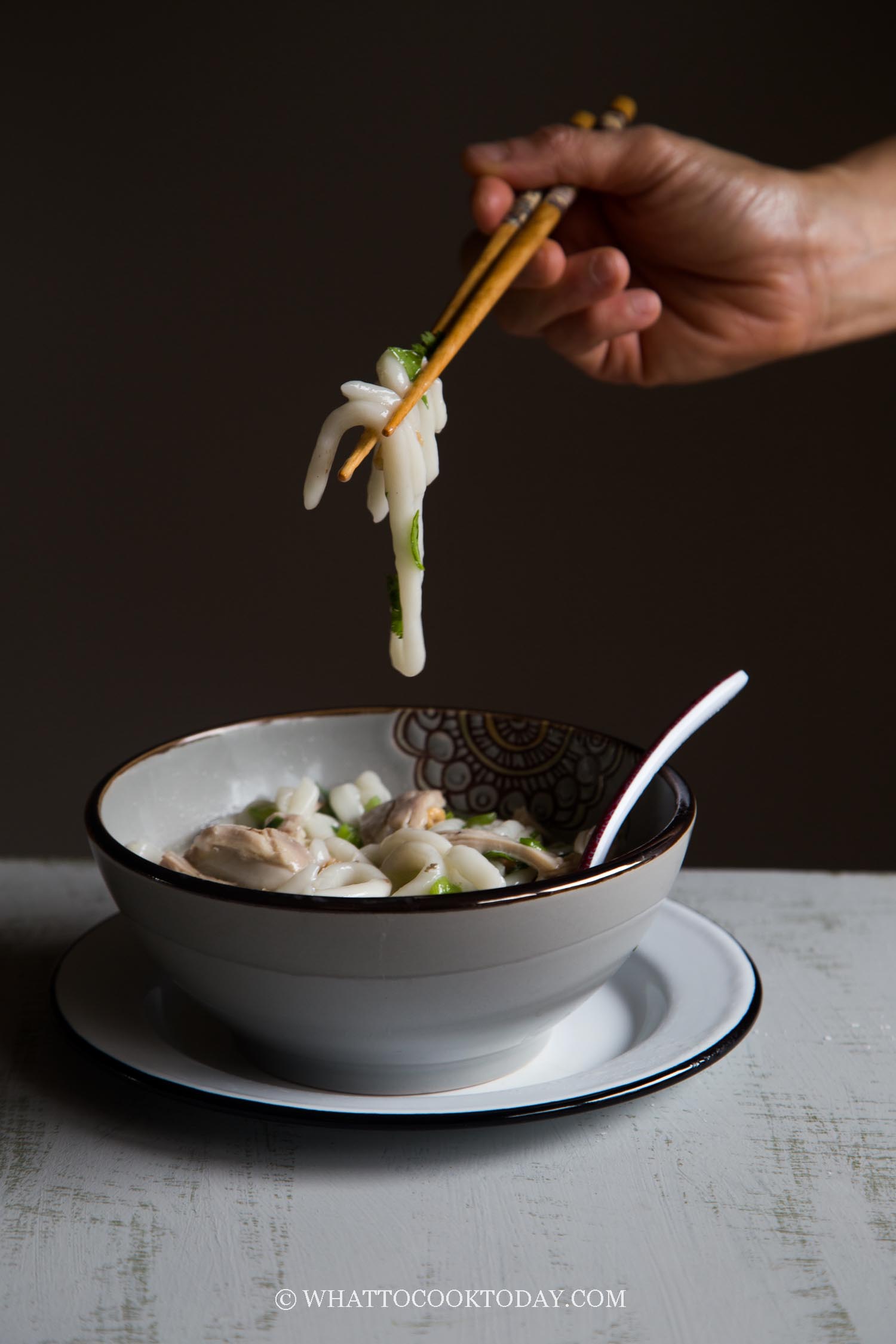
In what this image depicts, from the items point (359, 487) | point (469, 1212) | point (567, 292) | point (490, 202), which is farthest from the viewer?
point (359, 487)

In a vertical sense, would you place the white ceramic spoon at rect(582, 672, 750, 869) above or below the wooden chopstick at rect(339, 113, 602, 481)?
below

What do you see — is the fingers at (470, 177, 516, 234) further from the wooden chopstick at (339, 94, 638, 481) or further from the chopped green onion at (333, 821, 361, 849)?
the chopped green onion at (333, 821, 361, 849)

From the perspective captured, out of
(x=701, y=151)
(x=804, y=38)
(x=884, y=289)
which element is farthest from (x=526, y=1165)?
(x=804, y=38)

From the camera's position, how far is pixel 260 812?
1365 millimetres

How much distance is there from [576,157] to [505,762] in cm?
95

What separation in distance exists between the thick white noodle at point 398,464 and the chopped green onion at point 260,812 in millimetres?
199

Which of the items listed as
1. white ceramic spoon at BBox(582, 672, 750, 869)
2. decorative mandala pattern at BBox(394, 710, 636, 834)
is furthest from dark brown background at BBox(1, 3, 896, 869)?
white ceramic spoon at BBox(582, 672, 750, 869)

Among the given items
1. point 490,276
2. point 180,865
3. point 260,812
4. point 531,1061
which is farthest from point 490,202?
point 531,1061

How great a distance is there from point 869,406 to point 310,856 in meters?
2.64

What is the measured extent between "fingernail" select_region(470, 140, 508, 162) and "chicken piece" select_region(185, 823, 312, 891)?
114 centimetres

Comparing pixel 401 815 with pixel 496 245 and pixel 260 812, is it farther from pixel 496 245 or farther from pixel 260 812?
pixel 496 245

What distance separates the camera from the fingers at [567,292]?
1.85m

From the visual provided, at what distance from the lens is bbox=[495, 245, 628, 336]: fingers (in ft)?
6.06

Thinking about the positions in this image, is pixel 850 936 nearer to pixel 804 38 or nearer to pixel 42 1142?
pixel 42 1142
